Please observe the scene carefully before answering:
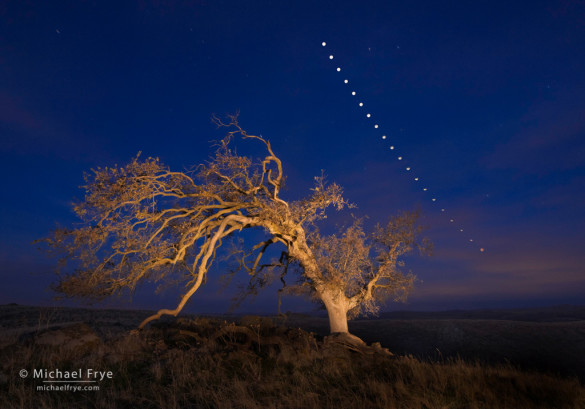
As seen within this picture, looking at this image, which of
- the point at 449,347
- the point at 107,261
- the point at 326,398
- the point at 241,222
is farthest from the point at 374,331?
the point at 326,398

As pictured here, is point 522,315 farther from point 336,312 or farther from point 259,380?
point 259,380

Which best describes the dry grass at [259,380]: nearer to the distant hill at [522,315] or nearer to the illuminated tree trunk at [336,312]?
the illuminated tree trunk at [336,312]

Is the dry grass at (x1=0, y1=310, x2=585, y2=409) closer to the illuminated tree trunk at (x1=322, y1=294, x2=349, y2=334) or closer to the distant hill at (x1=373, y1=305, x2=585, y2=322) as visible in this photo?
the illuminated tree trunk at (x1=322, y1=294, x2=349, y2=334)

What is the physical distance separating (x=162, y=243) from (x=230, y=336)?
5425mm

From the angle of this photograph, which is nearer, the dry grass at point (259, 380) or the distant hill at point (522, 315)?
the dry grass at point (259, 380)

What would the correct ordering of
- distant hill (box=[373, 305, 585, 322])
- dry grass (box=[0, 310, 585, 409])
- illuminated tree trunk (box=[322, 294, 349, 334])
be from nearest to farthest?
dry grass (box=[0, 310, 585, 409]), illuminated tree trunk (box=[322, 294, 349, 334]), distant hill (box=[373, 305, 585, 322])

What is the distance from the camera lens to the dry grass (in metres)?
4.95

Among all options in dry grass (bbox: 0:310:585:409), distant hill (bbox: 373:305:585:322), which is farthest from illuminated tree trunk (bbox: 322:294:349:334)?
distant hill (bbox: 373:305:585:322)

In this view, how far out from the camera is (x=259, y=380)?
5906mm

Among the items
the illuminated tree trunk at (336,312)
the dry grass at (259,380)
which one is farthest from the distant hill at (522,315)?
the dry grass at (259,380)

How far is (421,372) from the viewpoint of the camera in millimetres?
6082

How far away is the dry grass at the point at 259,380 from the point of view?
16.2 ft

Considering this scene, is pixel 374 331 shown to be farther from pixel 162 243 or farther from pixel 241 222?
pixel 162 243

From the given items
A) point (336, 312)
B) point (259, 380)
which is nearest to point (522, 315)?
point (336, 312)
